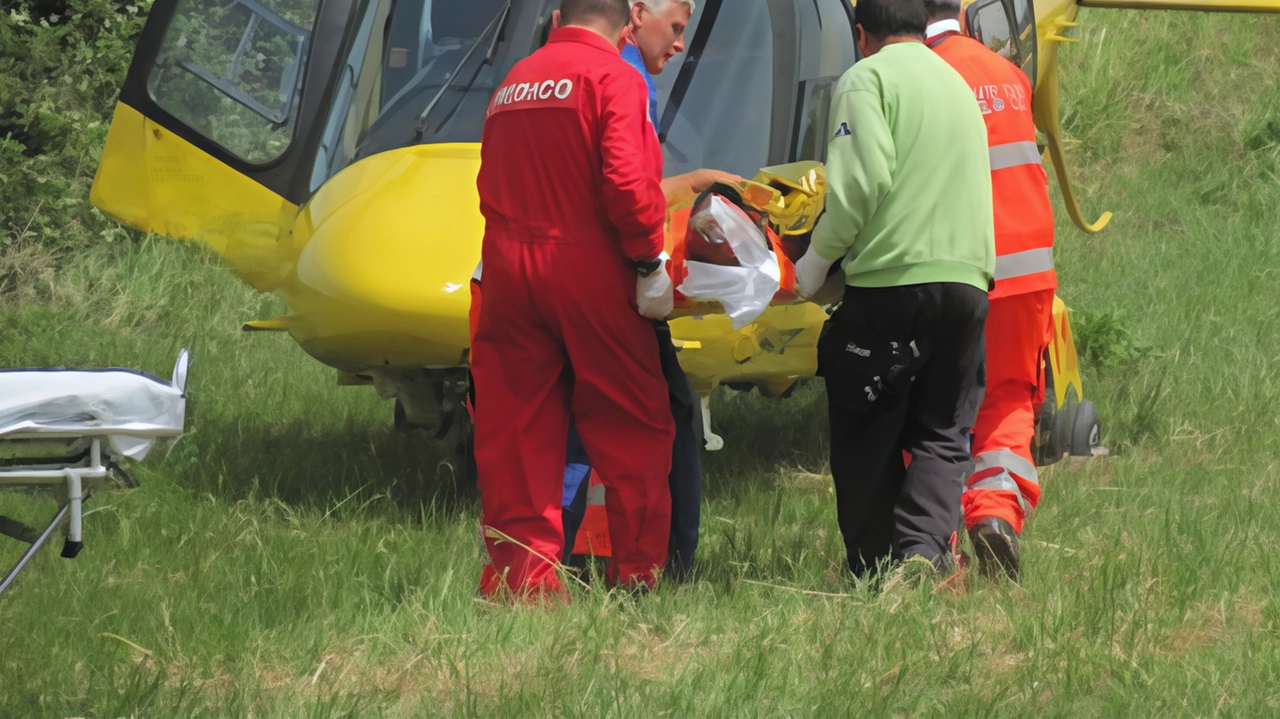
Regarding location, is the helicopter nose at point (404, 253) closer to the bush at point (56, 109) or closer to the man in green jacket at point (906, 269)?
the man in green jacket at point (906, 269)

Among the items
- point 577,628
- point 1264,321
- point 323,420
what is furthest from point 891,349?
point 1264,321

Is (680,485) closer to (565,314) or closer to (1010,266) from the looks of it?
(565,314)

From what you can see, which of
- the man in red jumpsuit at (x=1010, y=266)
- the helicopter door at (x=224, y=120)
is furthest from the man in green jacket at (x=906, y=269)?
the helicopter door at (x=224, y=120)

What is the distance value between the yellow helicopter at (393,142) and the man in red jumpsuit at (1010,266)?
832 millimetres

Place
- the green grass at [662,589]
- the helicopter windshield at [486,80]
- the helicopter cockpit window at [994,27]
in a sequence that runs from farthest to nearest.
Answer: the helicopter cockpit window at [994,27], the helicopter windshield at [486,80], the green grass at [662,589]

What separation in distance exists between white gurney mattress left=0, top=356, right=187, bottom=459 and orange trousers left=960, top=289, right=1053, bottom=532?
241 centimetres

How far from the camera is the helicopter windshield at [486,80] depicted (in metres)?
5.24

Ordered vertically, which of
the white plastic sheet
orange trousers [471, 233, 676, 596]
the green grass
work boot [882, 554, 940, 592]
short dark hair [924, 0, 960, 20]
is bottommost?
the green grass

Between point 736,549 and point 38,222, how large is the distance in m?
6.76

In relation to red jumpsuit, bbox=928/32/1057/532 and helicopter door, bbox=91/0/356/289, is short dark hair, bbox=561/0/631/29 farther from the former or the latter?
helicopter door, bbox=91/0/356/289

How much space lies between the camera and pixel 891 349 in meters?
4.07

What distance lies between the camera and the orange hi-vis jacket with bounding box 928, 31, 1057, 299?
4.63 m

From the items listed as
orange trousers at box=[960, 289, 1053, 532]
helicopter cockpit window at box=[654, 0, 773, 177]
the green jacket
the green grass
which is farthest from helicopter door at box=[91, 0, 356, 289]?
orange trousers at box=[960, 289, 1053, 532]

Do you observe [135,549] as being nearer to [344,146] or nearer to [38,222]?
[344,146]
